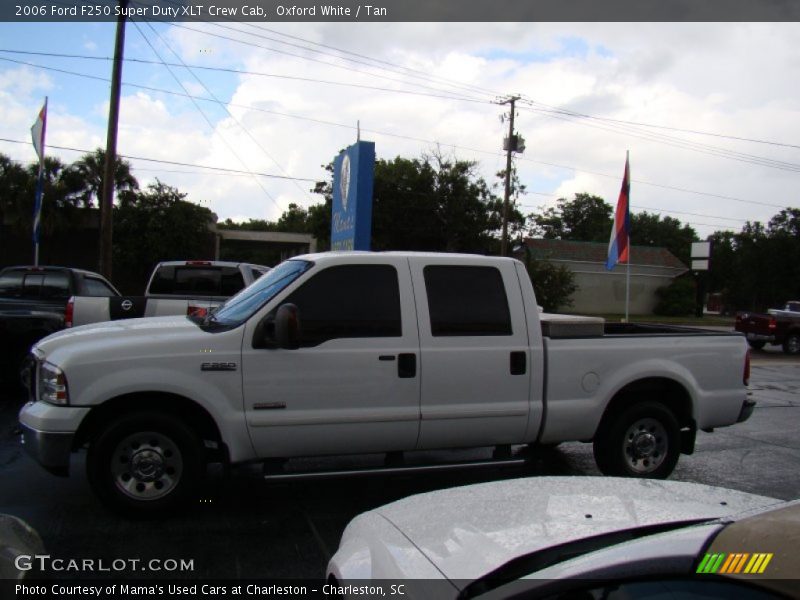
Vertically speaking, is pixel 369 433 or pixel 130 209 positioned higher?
pixel 130 209

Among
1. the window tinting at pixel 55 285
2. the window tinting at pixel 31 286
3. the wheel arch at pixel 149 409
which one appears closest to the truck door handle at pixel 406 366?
the wheel arch at pixel 149 409

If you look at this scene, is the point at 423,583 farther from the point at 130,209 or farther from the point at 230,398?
the point at 130,209

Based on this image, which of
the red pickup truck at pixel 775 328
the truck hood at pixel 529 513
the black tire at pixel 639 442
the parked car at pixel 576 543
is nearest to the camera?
the parked car at pixel 576 543

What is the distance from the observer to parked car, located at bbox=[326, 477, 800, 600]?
1656 mm

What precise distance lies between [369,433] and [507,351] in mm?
1289

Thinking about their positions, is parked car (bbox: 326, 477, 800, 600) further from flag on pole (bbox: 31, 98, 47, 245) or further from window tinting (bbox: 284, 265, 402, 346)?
flag on pole (bbox: 31, 98, 47, 245)

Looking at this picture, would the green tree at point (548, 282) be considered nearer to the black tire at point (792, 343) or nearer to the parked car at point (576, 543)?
the black tire at point (792, 343)

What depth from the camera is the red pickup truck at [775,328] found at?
2217cm

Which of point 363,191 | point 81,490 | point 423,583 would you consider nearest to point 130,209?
point 363,191

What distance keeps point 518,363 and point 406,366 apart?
95cm

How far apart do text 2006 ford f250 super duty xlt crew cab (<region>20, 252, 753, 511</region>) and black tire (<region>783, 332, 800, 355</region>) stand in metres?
18.9

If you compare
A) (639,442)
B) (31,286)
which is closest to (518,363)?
(639,442)

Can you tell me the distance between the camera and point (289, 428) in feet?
16.0

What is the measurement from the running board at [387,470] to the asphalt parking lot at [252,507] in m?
0.23
